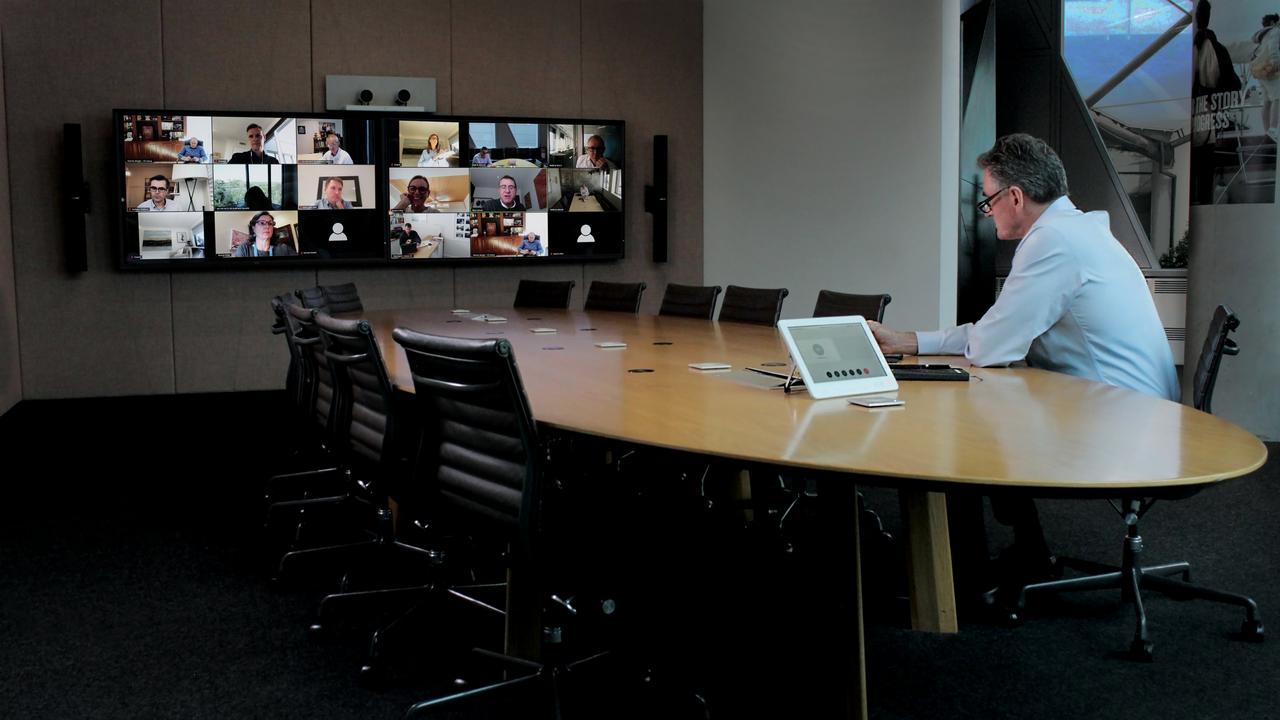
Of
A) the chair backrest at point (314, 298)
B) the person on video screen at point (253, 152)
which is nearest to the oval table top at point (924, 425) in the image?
the chair backrest at point (314, 298)

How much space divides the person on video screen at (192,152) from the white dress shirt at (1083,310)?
248 inches

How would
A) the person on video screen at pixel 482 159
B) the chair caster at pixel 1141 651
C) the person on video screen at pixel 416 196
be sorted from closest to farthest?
1. the chair caster at pixel 1141 651
2. the person on video screen at pixel 416 196
3. the person on video screen at pixel 482 159

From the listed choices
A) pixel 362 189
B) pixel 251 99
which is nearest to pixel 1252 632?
pixel 362 189

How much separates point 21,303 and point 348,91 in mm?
2829

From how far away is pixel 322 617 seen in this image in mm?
3631

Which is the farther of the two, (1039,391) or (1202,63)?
(1202,63)

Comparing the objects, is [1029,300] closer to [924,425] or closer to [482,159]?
[924,425]

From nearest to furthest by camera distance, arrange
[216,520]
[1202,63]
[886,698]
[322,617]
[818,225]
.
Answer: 1. [886,698]
2. [322,617]
3. [216,520]
4. [1202,63]
5. [818,225]

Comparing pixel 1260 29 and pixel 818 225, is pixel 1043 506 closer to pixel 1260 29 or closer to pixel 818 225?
pixel 1260 29

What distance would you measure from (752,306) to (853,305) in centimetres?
86

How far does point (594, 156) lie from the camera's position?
30.0 feet

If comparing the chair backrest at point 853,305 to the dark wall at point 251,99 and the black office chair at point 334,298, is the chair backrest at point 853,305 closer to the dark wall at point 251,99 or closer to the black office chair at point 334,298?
the black office chair at point 334,298

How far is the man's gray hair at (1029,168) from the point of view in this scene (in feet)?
12.6

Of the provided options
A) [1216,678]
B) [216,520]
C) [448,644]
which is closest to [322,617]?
[448,644]
